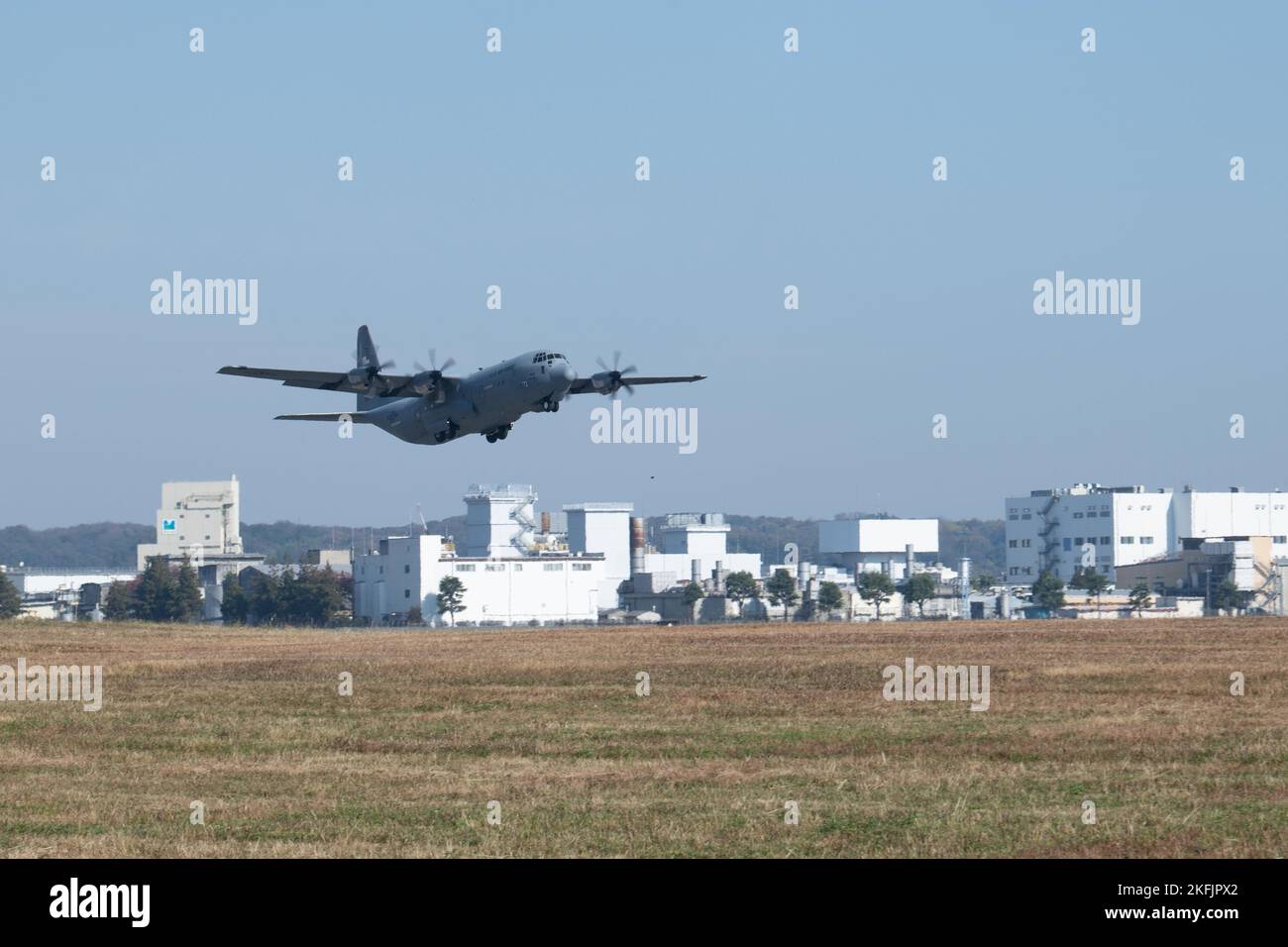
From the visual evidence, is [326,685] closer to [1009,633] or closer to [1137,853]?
[1137,853]

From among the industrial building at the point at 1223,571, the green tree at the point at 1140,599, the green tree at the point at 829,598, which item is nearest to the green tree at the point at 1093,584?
the industrial building at the point at 1223,571

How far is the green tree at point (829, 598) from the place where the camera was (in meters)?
182

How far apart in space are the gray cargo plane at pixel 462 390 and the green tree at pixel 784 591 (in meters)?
113

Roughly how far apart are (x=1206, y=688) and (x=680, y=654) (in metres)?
20.7

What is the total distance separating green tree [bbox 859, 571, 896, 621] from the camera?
187m

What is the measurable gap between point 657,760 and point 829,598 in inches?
6172

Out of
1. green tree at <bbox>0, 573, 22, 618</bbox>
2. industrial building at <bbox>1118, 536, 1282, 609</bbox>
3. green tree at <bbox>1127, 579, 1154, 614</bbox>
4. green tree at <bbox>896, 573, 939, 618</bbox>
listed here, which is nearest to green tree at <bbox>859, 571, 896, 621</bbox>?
green tree at <bbox>896, 573, 939, 618</bbox>

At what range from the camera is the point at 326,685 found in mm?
42531

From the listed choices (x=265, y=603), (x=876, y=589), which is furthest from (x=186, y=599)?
(x=876, y=589)

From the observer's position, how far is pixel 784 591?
184 meters

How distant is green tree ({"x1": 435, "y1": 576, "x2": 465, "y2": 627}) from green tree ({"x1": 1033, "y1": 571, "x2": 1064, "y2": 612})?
6753cm

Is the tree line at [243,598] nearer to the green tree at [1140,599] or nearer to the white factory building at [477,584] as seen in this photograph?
the white factory building at [477,584]

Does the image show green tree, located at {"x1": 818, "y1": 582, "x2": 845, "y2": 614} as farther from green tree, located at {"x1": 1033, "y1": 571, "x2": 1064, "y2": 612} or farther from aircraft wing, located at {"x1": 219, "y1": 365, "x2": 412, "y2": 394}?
aircraft wing, located at {"x1": 219, "y1": 365, "x2": 412, "y2": 394}
